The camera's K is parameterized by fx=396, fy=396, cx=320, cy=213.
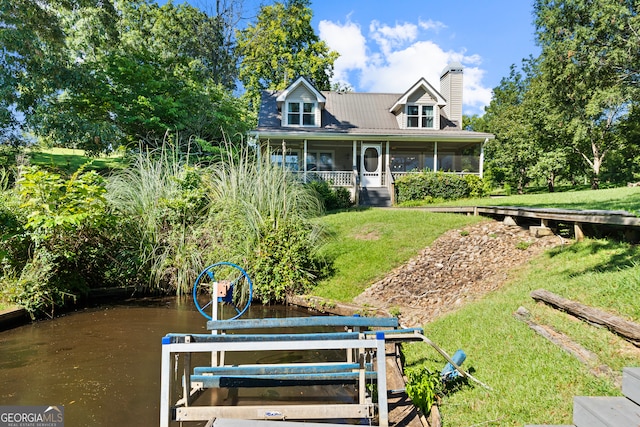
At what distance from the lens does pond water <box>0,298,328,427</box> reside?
367 centimetres

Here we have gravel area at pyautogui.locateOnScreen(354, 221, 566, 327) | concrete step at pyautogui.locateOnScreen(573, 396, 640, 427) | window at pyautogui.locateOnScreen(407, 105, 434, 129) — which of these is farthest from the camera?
window at pyautogui.locateOnScreen(407, 105, 434, 129)

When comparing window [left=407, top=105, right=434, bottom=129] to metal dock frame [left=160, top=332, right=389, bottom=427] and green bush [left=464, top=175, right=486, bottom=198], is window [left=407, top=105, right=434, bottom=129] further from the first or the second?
metal dock frame [left=160, top=332, right=389, bottom=427]

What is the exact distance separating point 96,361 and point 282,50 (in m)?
28.2

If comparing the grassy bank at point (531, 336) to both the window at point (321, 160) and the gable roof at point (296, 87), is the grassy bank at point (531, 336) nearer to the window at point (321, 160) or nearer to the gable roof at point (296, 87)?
the window at point (321, 160)

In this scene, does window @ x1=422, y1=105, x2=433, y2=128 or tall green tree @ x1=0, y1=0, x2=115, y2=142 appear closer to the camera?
tall green tree @ x1=0, y1=0, x2=115, y2=142

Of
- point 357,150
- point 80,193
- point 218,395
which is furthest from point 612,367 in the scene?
point 357,150

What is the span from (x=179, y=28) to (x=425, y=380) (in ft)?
105

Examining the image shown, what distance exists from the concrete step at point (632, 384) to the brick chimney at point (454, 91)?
22.2 m

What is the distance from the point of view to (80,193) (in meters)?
6.95

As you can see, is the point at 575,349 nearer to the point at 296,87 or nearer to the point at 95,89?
the point at 95,89

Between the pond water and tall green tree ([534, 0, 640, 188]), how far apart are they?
1766cm

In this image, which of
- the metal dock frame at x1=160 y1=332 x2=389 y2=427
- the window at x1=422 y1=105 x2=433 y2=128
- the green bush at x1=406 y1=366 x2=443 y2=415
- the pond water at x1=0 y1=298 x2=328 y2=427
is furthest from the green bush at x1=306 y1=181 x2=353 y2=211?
the metal dock frame at x1=160 y1=332 x2=389 y2=427

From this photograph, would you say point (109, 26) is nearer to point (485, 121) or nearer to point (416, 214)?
point (416, 214)

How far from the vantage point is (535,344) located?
387cm
